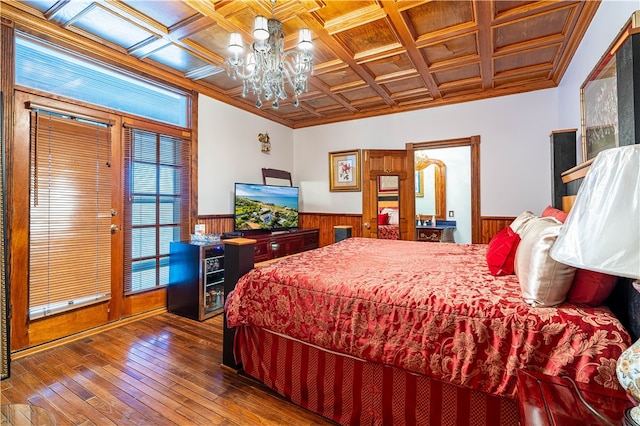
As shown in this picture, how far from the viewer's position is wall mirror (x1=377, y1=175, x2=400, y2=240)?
14.8 feet

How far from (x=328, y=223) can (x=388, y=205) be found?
123 cm

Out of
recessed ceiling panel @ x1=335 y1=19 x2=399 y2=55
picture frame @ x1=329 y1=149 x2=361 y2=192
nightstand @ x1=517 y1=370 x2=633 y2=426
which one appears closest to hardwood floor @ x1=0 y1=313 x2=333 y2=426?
nightstand @ x1=517 y1=370 x2=633 y2=426

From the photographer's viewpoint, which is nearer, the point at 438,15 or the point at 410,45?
the point at 438,15

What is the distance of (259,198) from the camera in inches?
175

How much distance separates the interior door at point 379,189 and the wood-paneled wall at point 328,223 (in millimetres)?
525

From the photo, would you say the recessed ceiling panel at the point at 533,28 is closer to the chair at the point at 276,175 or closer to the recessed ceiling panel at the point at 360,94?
the recessed ceiling panel at the point at 360,94

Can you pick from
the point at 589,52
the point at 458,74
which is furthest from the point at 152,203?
the point at 589,52

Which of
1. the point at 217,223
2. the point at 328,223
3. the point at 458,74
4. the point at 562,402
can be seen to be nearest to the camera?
the point at 562,402

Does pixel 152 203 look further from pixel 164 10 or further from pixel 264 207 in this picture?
pixel 164 10

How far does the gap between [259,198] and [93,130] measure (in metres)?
2.14

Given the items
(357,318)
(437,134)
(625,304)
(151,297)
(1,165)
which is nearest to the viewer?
(625,304)

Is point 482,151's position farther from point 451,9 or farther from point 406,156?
point 451,9

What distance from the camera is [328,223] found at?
17.5 ft

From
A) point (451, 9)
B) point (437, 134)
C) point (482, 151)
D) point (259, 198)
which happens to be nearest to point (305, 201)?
point (259, 198)
